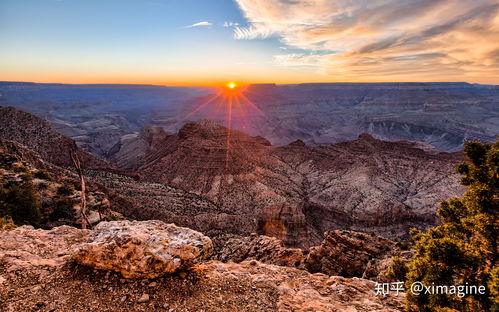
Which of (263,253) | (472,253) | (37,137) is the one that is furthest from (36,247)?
(37,137)

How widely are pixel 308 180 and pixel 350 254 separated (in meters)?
51.2

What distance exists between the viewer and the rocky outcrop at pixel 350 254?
17.8 metres

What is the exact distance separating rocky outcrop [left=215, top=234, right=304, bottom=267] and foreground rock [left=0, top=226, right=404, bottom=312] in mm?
7905

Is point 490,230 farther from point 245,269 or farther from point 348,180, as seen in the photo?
point 348,180

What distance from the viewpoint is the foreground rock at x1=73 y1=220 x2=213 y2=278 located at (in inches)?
294

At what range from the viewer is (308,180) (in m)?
69.3

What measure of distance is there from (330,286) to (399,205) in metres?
45.1

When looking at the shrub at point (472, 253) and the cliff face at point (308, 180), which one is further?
the cliff face at point (308, 180)

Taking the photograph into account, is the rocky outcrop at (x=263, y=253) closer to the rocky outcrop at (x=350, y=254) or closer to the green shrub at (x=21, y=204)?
the rocky outcrop at (x=350, y=254)

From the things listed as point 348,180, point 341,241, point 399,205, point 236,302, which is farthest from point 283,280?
point 348,180

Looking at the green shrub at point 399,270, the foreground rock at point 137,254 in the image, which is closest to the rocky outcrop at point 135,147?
the foreground rock at point 137,254

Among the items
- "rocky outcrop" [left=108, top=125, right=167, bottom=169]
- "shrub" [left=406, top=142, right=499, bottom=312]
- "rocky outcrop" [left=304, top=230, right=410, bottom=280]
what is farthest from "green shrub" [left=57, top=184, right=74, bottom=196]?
"rocky outcrop" [left=108, top=125, right=167, bottom=169]

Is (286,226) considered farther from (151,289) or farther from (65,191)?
(151,289)

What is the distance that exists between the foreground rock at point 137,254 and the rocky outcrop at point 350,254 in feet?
41.2
